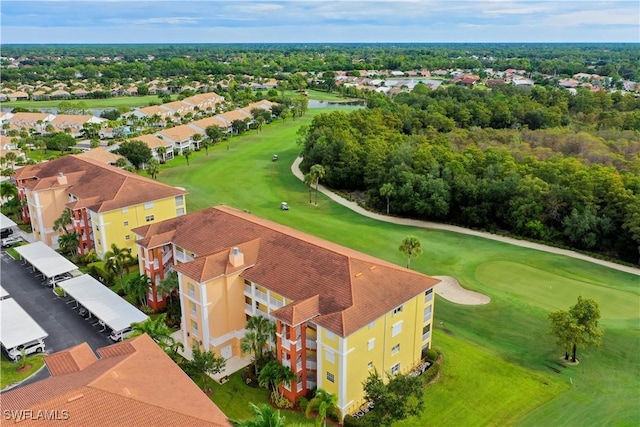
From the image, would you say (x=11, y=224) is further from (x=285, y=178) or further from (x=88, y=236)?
(x=285, y=178)

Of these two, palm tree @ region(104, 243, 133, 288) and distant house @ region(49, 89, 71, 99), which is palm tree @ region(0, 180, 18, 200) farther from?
distant house @ region(49, 89, 71, 99)

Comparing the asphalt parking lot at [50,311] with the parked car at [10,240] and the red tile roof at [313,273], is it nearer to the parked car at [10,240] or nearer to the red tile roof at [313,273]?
the parked car at [10,240]

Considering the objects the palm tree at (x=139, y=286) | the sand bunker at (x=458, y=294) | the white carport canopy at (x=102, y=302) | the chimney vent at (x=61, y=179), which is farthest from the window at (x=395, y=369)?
the chimney vent at (x=61, y=179)

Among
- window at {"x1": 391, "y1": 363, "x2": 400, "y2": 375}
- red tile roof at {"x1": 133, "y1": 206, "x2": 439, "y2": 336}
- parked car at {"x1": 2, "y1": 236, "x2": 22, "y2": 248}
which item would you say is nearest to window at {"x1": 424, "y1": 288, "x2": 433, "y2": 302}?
red tile roof at {"x1": 133, "y1": 206, "x2": 439, "y2": 336}

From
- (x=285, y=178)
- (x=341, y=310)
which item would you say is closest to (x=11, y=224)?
(x=285, y=178)

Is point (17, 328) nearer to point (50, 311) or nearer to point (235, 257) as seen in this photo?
point (50, 311)

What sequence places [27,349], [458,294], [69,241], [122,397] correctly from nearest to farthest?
[122,397], [27,349], [458,294], [69,241]

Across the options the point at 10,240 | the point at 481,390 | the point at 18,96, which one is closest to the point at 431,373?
the point at 481,390
